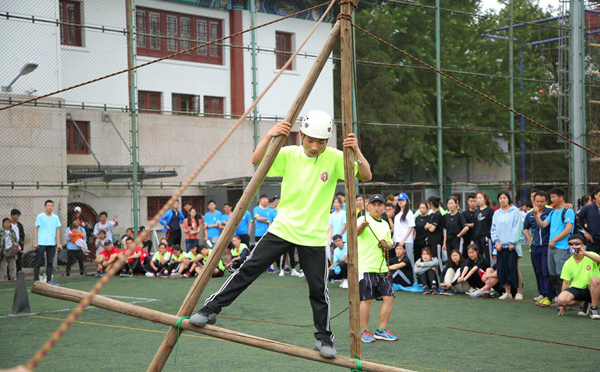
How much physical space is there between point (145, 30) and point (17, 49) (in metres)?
5.47

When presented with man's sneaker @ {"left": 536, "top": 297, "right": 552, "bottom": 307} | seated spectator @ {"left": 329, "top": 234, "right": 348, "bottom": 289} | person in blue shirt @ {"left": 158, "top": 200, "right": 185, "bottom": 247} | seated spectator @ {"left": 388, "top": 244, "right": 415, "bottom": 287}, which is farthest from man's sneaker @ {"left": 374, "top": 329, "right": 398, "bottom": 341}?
person in blue shirt @ {"left": 158, "top": 200, "right": 185, "bottom": 247}

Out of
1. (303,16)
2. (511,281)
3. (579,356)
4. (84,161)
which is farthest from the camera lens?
(303,16)

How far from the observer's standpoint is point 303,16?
89.6ft

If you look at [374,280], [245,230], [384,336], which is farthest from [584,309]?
[245,230]

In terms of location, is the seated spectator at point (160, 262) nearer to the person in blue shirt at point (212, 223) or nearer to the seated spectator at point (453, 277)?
the person in blue shirt at point (212, 223)

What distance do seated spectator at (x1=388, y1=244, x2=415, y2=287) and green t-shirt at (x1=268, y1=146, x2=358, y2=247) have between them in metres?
8.01

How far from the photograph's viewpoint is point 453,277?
1348cm

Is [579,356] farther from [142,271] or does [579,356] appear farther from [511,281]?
[142,271]

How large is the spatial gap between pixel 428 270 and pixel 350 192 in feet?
27.4

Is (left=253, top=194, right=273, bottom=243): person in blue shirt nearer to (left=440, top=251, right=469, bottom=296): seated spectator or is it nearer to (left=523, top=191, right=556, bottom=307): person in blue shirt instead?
(left=440, top=251, right=469, bottom=296): seated spectator

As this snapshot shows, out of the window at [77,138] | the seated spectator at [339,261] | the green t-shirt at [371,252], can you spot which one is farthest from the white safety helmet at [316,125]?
the window at [77,138]

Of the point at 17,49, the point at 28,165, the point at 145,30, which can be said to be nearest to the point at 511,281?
the point at 28,165

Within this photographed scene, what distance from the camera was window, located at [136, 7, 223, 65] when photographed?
23.6 m

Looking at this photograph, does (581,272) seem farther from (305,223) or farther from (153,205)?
(153,205)
